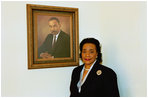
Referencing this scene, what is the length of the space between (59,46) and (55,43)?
58 millimetres

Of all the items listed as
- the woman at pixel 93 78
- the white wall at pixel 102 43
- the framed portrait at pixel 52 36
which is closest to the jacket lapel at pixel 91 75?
the woman at pixel 93 78

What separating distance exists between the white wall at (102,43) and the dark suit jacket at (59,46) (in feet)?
0.53

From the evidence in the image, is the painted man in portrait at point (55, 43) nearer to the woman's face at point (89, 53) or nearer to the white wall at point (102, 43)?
the white wall at point (102, 43)

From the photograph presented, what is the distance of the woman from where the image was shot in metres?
1.31

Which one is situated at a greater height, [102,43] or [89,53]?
[102,43]

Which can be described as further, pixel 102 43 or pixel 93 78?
pixel 102 43

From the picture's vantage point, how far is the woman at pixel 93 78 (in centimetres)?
131

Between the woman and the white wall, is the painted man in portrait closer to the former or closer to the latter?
the white wall

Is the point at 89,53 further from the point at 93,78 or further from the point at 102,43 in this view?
the point at 102,43

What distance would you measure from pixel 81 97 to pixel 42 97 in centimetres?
51

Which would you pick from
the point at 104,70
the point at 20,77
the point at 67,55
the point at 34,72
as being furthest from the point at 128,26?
the point at 20,77

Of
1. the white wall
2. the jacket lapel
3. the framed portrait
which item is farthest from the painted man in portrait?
the jacket lapel

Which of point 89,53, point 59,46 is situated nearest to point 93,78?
point 89,53

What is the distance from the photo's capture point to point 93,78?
4.48 ft
